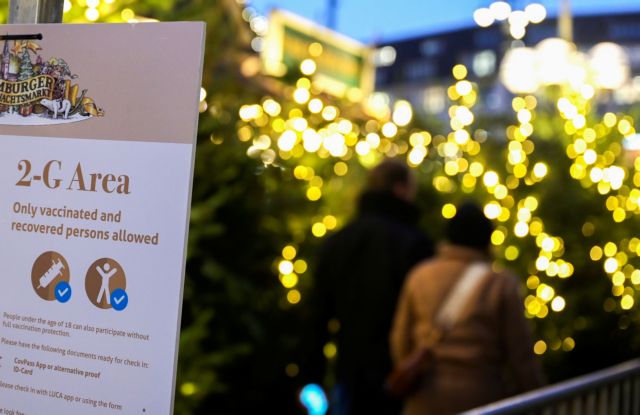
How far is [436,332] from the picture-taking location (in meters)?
3.80

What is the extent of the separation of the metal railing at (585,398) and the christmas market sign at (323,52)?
12.1ft

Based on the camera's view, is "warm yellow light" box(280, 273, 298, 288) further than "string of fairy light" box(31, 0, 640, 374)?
No

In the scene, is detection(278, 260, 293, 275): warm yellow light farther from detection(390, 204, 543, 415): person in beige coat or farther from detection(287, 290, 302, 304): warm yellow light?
detection(390, 204, 543, 415): person in beige coat

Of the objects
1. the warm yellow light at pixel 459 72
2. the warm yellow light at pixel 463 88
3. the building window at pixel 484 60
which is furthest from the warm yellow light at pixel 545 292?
the building window at pixel 484 60

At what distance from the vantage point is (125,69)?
1701mm

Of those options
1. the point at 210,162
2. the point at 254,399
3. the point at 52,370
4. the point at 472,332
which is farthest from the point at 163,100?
the point at 254,399

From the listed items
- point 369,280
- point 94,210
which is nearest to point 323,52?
point 369,280

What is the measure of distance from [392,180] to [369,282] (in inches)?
20.1

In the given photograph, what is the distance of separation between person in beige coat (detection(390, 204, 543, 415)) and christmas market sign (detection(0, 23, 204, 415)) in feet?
7.54

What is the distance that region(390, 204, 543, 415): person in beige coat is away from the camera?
146 inches

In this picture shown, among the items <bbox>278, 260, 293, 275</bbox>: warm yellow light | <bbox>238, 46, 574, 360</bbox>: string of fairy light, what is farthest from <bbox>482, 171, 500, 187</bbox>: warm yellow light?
<bbox>278, 260, 293, 275</bbox>: warm yellow light

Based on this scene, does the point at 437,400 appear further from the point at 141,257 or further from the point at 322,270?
the point at 141,257

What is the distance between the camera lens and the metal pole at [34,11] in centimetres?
188

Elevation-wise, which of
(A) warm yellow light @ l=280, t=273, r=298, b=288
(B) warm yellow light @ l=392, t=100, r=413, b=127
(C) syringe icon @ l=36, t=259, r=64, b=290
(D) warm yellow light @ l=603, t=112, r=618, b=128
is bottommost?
(A) warm yellow light @ l=280, t=273, r=298, b=288
